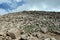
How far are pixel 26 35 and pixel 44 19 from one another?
6.10 ft

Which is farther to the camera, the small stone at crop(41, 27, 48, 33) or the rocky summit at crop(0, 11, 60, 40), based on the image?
the small stone at crop(41, 27, 48, 33)

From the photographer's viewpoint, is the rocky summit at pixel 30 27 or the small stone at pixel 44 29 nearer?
the rocky summit at pixel 30 27

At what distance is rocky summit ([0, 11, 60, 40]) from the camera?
7.67 m

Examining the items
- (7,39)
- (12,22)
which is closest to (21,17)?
(12,22)

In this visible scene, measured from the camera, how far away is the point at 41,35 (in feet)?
25.6

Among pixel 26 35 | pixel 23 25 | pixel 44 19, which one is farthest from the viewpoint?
pixel 44 19

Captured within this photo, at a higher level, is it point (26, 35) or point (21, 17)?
point (21, 17)

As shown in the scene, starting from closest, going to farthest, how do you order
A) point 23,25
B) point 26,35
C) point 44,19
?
point 26,35
point 23,25
point 44,19

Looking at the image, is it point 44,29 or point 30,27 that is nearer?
point 44,29

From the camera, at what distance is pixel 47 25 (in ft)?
27.8

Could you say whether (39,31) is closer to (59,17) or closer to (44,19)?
(44,19)

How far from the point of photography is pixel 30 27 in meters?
8.25

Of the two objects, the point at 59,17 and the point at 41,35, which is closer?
the point at 41,35

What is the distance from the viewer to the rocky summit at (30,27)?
7666 mm
